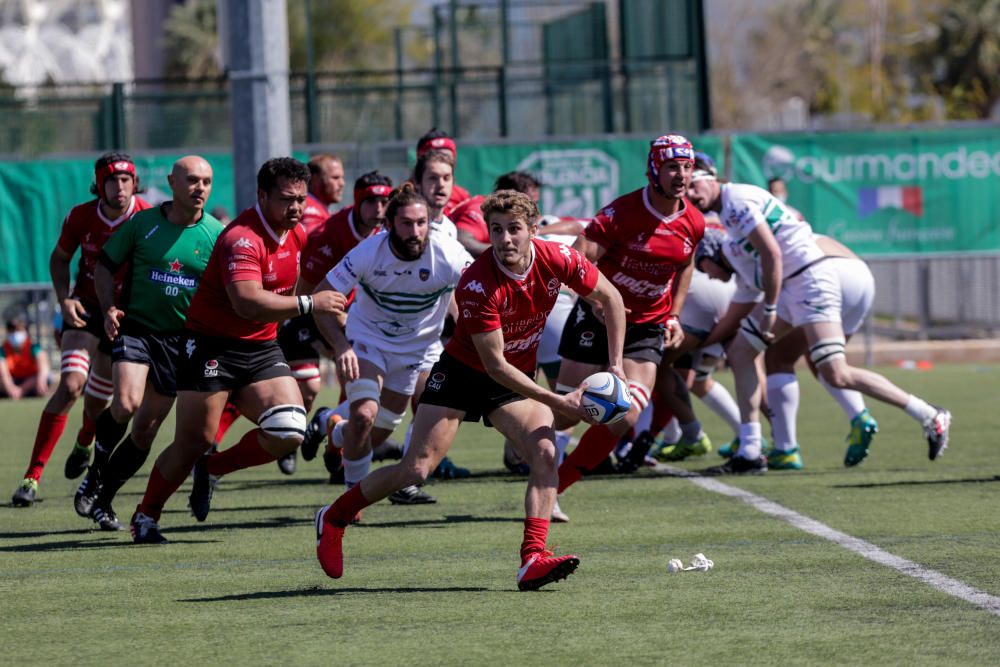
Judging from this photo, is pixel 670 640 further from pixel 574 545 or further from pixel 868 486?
pixel 868 486

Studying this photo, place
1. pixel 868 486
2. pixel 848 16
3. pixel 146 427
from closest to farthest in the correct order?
1. pixel 146 427
2. pixel 868 486
3. pixel 848 16

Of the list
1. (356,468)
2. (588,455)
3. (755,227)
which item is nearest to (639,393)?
(588,455)

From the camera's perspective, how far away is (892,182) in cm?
2073

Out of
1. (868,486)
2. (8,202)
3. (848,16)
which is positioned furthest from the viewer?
(848,16)

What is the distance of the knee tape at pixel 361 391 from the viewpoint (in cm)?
928

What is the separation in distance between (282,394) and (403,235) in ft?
3.32

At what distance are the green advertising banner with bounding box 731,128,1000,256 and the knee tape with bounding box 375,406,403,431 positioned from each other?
1161 cm

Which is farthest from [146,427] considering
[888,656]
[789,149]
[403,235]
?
[789,149]

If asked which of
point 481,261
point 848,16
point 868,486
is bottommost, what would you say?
point 868,486

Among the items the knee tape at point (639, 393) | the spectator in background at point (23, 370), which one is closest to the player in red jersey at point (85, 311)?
the knee tape at point (639, 393)

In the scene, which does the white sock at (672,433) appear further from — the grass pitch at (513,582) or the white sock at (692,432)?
the grass pitch at (513,582)

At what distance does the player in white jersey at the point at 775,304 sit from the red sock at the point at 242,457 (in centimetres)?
346

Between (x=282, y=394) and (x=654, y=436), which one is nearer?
(x=282, y=394)

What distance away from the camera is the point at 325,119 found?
2144 cm
